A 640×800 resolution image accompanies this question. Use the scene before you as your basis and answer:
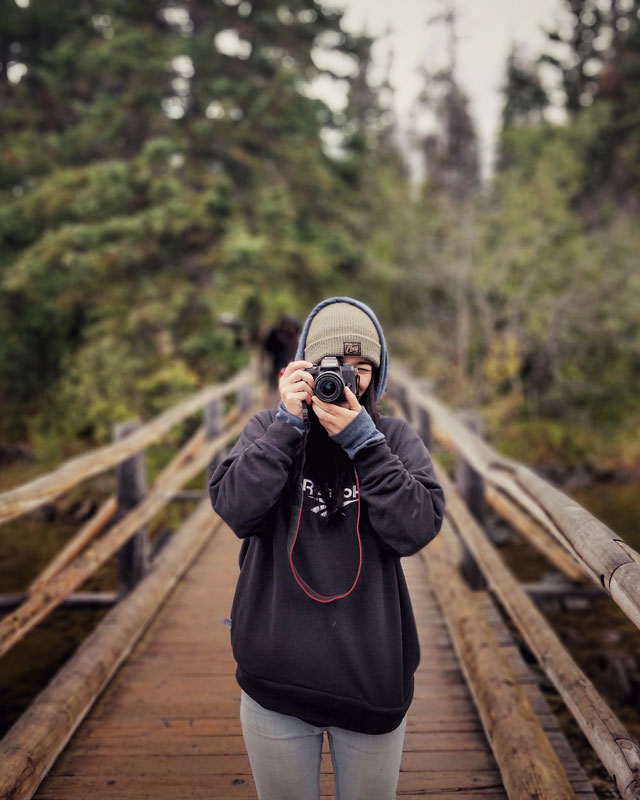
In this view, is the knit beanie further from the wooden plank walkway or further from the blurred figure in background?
the blurred figure in background

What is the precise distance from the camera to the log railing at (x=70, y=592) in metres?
2.22

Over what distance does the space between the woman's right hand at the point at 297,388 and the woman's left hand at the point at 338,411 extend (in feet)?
0.12

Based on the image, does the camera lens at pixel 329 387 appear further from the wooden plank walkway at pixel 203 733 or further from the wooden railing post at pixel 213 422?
the wooden railing post at pixel 213 422

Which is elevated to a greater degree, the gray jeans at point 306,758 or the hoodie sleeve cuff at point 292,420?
the hoodie sleeve cuff at point 292,420

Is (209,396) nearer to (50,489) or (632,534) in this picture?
(50,489)

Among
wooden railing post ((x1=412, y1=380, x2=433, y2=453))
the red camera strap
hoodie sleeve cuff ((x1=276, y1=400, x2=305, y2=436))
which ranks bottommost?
wooden railing post ((x1=412, y1=380, x2=433, y2=453))

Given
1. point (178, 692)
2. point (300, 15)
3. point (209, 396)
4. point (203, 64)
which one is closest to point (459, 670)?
point (178, 692)

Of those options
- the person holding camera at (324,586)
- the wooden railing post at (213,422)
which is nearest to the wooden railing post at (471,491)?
the person holding camera at (324,586)

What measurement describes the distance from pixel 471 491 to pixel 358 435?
3.07m

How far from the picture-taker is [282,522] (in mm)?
1533

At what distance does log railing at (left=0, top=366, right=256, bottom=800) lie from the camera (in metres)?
2.22

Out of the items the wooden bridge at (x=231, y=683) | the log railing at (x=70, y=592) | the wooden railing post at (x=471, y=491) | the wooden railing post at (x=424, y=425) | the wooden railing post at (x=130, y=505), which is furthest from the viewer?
the wooden railing post at (x=424, y=425)

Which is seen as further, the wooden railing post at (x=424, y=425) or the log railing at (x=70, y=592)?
the wooden railing post at (x=424, y=425)

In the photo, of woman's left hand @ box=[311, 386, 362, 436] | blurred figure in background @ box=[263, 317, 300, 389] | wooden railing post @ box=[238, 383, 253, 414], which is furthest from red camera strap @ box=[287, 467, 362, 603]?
wooden railing post @ box=[238, 383, 253, 414]
